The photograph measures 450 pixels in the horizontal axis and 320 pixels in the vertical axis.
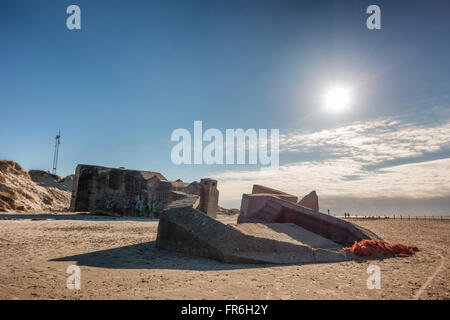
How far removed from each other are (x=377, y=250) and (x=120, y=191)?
17.0 meters

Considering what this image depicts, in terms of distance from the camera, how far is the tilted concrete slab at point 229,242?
532cm

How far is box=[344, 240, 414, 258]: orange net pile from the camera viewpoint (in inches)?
246

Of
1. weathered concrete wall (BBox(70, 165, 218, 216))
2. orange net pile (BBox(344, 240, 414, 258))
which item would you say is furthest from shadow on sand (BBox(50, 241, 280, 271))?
weathered concrete wall (BBox(70, 165, 218, 216))

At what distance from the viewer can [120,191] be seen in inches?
750

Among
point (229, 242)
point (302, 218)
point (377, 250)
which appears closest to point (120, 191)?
point (302, 218)

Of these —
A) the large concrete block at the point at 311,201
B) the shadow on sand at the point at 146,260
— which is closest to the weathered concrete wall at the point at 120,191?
the large concrete block at the point at 311,201

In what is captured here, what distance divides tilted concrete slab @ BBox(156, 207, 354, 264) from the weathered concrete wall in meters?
10.3

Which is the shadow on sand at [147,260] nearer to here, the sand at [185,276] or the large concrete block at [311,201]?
the sand at [185,276]

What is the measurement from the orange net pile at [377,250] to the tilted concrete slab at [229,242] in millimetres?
383

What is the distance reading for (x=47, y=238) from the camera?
7.07 metres

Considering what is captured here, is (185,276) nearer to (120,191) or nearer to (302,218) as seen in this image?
(302,218)

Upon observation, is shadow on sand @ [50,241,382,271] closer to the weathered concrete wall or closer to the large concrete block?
the large concrete block
